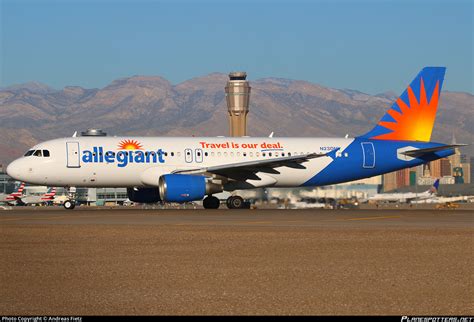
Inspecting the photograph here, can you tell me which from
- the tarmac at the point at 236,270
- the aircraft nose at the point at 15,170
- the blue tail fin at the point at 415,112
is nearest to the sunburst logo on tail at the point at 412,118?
the blue tail fin at the point at 415,112

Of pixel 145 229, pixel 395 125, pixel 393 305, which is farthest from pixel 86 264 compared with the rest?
pixel 395 125

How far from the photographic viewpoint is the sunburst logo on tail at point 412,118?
54.1 metres

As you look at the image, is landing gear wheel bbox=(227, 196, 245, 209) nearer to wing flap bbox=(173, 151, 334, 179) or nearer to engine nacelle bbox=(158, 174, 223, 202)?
wing flap bbox=(173, 151, 334, 179)

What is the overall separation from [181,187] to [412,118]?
17.3m

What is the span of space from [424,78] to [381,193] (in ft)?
132

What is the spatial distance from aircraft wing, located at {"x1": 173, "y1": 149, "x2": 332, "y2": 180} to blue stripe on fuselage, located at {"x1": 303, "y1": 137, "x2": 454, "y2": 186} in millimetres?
2902

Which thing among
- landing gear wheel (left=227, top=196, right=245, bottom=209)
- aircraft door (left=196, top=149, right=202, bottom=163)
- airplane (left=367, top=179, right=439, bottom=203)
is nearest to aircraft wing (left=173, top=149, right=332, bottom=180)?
aircraft door (left=196, top=149, right=202, bottom=163)

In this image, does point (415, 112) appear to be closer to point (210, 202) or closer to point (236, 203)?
point (236, 203)

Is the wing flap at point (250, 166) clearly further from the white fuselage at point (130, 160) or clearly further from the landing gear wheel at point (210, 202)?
the landing gear wheel at point (210, 202)

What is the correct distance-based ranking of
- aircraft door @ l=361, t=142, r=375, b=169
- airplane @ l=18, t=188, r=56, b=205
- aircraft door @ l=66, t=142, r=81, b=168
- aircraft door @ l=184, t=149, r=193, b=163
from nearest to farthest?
aircraft door @ l=66, t=142, r=81, b=168 < aircraft door @ l=184, t=149, r=193, b=163 < aircraft door @ l=361, t=142, r=375, b=169 < airplane @ l=18, t=188, r=56, b=205

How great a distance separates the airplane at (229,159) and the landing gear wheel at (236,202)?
57 millimetres

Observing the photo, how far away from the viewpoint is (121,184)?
157ft

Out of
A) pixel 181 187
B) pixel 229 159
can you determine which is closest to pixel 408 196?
pixel 229 159

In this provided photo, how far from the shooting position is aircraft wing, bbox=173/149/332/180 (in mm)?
46844
